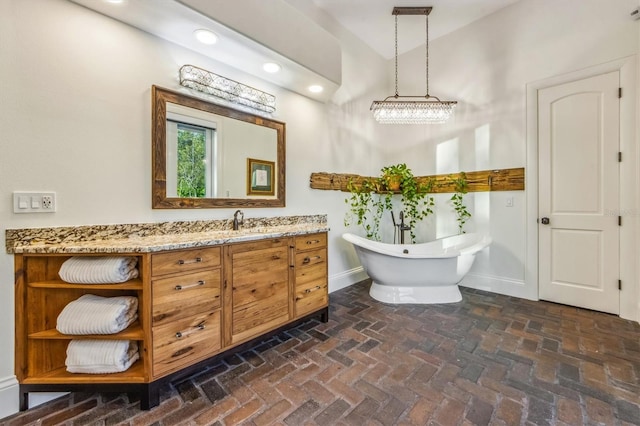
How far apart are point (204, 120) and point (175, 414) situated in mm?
1969

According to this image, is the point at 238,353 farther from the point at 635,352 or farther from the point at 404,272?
the point at 635,352

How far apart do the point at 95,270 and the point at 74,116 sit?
37.8 inches

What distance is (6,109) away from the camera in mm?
1405

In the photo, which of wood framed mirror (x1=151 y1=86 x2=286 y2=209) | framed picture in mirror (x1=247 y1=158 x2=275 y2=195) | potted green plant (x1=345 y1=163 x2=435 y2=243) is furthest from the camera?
potted green plant (x1=345 y1=163 x2=435 y2=243)

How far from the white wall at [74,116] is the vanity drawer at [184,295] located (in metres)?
0.65

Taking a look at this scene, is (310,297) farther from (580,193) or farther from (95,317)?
→ (580,193)

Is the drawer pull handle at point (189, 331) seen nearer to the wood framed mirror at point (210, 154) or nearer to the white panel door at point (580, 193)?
the wood framed mirror at point (210, 154)

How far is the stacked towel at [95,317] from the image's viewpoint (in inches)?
54.6

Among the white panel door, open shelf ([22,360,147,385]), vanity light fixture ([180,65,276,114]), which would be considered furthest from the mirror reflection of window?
the white panel door

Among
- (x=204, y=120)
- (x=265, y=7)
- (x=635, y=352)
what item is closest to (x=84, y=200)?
(x=204, y=120)

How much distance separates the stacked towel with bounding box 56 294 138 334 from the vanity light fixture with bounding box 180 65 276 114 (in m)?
1.60

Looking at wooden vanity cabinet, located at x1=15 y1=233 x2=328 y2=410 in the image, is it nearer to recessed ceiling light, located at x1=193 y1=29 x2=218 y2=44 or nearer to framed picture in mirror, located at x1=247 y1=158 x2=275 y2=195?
framed picture in mirror, located at x1=247 y1=158 x2=275 y2=195

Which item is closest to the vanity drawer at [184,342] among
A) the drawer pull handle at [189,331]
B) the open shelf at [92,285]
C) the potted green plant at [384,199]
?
the drawer pull handle at [189,331]

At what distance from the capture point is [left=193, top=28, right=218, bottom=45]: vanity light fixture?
1850 mm
